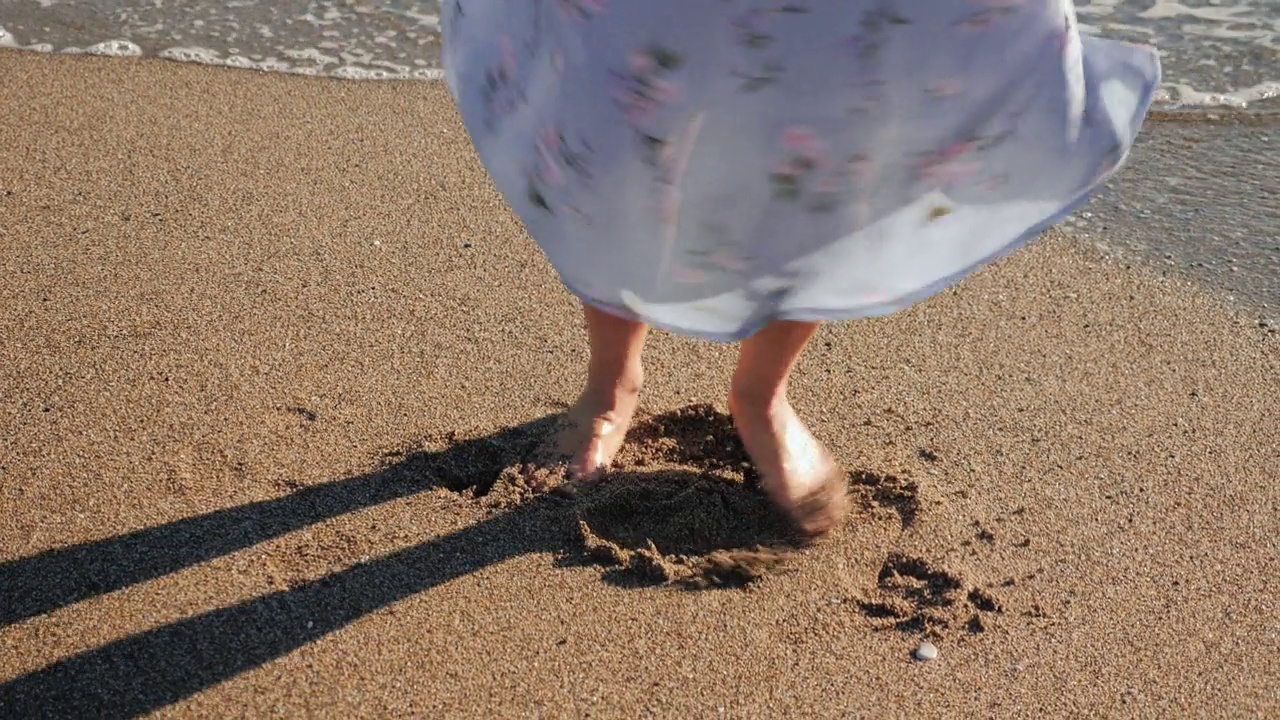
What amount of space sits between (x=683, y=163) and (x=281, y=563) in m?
0.80

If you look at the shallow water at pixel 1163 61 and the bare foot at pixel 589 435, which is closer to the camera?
the bare foot at pixel 589 435

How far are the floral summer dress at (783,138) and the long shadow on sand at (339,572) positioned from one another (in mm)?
386

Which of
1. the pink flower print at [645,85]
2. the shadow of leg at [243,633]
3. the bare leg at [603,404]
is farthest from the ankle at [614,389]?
the pink flower print at [645,85]

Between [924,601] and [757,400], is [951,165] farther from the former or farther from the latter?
[924,601]

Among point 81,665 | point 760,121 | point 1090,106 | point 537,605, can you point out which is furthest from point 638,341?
point 81,665

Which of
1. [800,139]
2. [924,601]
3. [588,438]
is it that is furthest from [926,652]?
[800,139]

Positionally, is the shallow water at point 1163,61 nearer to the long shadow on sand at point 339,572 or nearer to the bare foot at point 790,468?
the bare foot at point 790,468

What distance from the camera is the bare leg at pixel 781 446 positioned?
6.42 ft

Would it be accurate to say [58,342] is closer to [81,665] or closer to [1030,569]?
[81,665]

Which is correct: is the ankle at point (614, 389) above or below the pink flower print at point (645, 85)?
below

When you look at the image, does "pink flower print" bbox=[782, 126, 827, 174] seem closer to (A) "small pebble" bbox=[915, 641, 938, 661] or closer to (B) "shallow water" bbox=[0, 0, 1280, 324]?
(A) "small pebble" bbox=[915, 641, 938, 661]

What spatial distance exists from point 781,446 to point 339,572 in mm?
671

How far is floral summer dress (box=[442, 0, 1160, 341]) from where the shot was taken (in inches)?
58.4

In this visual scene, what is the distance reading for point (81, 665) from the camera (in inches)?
64.9
